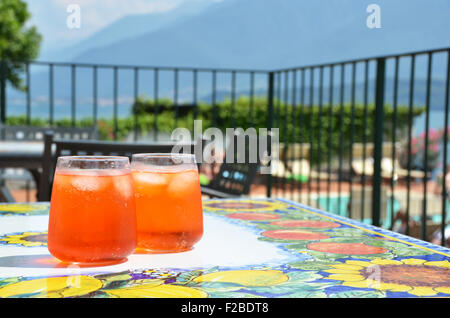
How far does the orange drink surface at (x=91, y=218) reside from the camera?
638 millimetres

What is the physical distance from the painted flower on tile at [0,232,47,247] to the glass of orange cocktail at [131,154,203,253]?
6.8 inches

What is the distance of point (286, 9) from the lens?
119 ft

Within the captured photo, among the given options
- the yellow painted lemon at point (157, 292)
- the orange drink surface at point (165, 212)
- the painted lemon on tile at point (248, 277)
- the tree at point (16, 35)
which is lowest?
the painted lemon on tile at point (248, 277)

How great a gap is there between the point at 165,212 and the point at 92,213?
13 centimetres

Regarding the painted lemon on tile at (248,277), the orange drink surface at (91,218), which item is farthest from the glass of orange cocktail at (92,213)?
the painted lemon on tile at (248,277)

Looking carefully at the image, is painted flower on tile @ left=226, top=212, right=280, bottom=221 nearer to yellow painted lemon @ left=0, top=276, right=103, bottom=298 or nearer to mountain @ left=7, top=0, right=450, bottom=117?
yellow painted lemon @ left=0, top=276, right=103, bottom=298

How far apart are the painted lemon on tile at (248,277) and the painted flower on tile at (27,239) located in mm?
308

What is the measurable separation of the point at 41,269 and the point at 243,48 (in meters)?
42.2

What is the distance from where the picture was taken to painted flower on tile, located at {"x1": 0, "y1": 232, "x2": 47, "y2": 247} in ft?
2.62

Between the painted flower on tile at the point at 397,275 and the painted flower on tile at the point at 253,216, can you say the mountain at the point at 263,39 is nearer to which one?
the painted flower on tile at the point at 253,216

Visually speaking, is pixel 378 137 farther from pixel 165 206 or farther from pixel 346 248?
pixel 165 206

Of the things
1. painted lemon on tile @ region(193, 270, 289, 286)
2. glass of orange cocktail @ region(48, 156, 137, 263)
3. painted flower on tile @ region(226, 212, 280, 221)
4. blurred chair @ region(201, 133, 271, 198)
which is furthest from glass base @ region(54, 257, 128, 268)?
blurred chair @ region(201, 133, 271, 198)

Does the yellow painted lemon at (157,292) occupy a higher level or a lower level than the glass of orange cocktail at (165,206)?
lower
